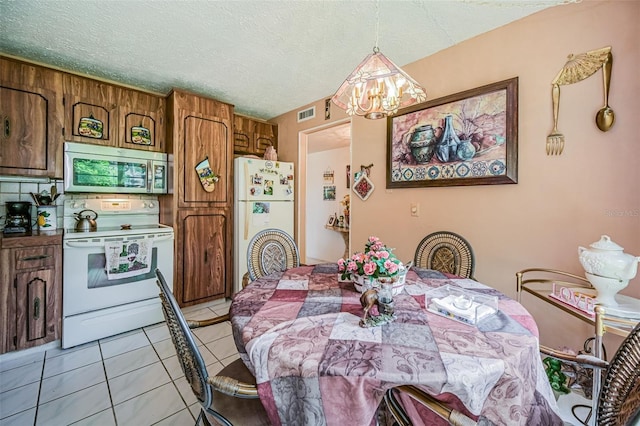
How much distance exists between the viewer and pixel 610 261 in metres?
1.28

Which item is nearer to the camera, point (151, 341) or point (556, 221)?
point (556, 221)

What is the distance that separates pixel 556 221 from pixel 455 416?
5.48ft

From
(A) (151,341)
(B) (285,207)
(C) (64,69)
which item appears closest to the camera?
(A) (151,341)

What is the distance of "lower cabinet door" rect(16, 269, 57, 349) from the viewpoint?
2016 mm

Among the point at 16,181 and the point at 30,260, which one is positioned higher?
the point at 16,181

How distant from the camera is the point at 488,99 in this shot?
1986 mm

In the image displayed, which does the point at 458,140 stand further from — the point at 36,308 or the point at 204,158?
the point at 36,308

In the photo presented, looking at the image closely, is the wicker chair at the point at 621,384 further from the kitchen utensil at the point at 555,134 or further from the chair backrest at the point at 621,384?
the kitchen utensil at the point at 555,134

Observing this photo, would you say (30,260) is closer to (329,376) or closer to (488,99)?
(329,376)

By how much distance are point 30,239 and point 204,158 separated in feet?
5.24

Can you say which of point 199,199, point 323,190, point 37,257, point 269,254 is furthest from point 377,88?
point 323,190

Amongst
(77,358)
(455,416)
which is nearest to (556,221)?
(455,416)

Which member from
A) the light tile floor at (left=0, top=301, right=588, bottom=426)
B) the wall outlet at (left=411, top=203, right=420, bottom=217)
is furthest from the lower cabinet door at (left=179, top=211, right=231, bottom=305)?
the wall outlet at (left=411, top=203, right=420, bottom=217)

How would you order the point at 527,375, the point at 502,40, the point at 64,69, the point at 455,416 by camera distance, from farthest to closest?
the point at 64,69
the point at 502,40
the point at 527,375
the point at 455,416
